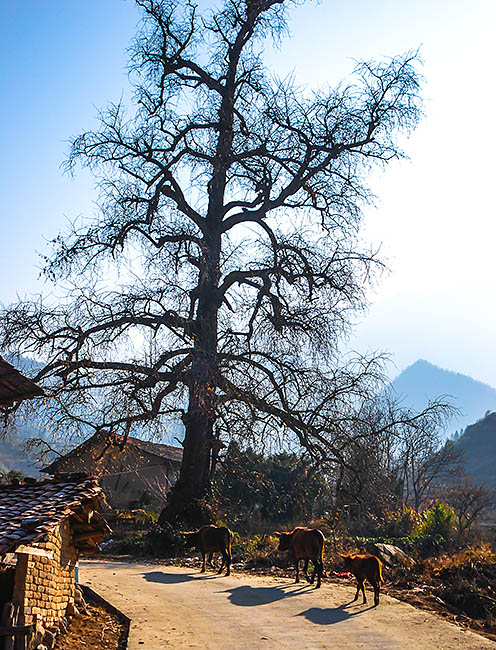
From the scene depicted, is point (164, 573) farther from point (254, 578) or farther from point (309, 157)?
point (309, 157)

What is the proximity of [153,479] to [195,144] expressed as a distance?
21.3m

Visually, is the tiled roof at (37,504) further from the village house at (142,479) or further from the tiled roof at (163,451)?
the tiled roof at (163,451)

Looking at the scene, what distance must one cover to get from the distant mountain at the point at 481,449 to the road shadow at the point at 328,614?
290ft

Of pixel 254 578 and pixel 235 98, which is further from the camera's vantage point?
pixel 235 98

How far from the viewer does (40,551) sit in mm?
8969

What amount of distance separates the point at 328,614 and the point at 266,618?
101 centimetres

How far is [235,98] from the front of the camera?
23.7 m

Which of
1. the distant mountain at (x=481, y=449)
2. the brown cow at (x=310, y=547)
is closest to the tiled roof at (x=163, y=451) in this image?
A: the brown cow at (x=310, y=547)

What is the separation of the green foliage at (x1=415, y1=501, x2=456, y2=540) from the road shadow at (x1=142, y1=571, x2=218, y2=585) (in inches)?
262

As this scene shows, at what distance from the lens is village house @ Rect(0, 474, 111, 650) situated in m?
8.03

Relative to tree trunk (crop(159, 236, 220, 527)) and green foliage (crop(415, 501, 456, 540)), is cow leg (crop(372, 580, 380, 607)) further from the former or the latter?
tree trunk (crop(159, 236, 220, 527))

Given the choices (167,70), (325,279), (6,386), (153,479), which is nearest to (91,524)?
(6,386)

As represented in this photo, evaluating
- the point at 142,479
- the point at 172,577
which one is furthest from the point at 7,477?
the point at 142,479

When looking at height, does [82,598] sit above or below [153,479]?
below
